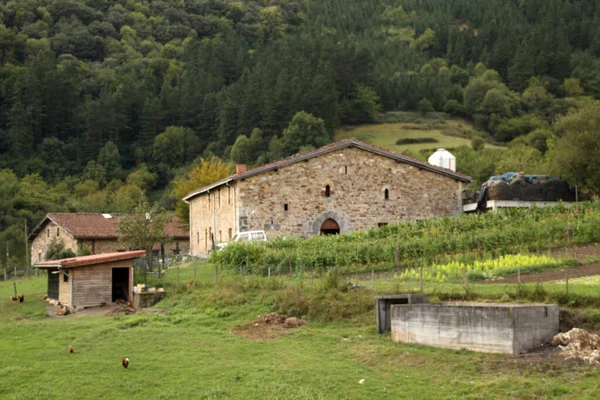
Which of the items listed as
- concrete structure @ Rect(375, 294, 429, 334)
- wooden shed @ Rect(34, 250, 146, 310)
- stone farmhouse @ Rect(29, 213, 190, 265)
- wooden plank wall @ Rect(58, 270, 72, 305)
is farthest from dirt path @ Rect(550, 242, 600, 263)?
stone farmhouse @ Rect(29, 213, 190, 265)

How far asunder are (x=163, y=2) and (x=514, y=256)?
17621 cm

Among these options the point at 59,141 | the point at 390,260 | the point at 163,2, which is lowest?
the point at 390,260

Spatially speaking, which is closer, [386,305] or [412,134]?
[386,305]

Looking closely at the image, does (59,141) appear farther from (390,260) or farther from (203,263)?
(390,260)

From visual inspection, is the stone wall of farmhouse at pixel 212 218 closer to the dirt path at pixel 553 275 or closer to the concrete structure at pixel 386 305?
the dirt path at pixel 553 275

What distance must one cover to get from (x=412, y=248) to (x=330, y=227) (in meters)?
9.38

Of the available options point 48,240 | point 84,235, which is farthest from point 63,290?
point 48,240

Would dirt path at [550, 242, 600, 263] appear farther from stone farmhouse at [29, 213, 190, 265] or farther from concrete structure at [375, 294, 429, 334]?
stone farmhouse at [29, 213, 190, 265]

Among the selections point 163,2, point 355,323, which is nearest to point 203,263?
point 355,323

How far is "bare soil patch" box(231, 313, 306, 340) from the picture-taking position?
855 inches

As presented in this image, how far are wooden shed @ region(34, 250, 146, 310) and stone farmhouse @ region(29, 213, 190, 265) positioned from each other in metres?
17.7

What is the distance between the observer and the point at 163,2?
193 metres

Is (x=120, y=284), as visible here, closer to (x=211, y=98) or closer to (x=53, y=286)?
(x=53, y=286)

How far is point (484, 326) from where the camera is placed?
17.8m
